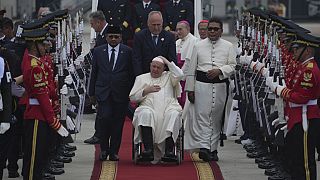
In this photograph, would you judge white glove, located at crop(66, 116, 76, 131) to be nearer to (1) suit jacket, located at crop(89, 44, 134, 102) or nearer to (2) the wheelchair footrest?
(1) suit jacket, located at crop(89, 44, 134, 102)

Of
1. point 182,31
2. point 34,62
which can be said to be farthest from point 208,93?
point 34,62

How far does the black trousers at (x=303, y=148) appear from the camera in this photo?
40.5 feet

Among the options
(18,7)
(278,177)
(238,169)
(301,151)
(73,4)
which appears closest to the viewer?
(301,151)

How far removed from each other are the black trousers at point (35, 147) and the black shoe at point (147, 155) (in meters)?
2.47

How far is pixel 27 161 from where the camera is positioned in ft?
42.5

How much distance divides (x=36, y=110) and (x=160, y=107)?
3004 millimetres

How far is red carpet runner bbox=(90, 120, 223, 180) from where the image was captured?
14469 mm

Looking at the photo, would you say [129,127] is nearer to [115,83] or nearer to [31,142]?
[115,83]

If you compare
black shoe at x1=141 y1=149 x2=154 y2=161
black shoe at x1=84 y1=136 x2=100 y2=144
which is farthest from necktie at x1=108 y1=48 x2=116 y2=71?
black shoe at x1=84 y1=136 x2=100 y2=144

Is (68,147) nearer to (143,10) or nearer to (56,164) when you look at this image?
(56,164)

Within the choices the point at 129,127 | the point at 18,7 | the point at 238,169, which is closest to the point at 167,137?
the point at 238,169

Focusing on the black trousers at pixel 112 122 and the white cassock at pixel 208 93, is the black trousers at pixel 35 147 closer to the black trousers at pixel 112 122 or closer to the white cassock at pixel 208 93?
the black trousers at pixel 112 122

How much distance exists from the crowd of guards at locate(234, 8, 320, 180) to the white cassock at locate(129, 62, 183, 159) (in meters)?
1.06

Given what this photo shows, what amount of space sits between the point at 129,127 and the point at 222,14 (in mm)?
41286
